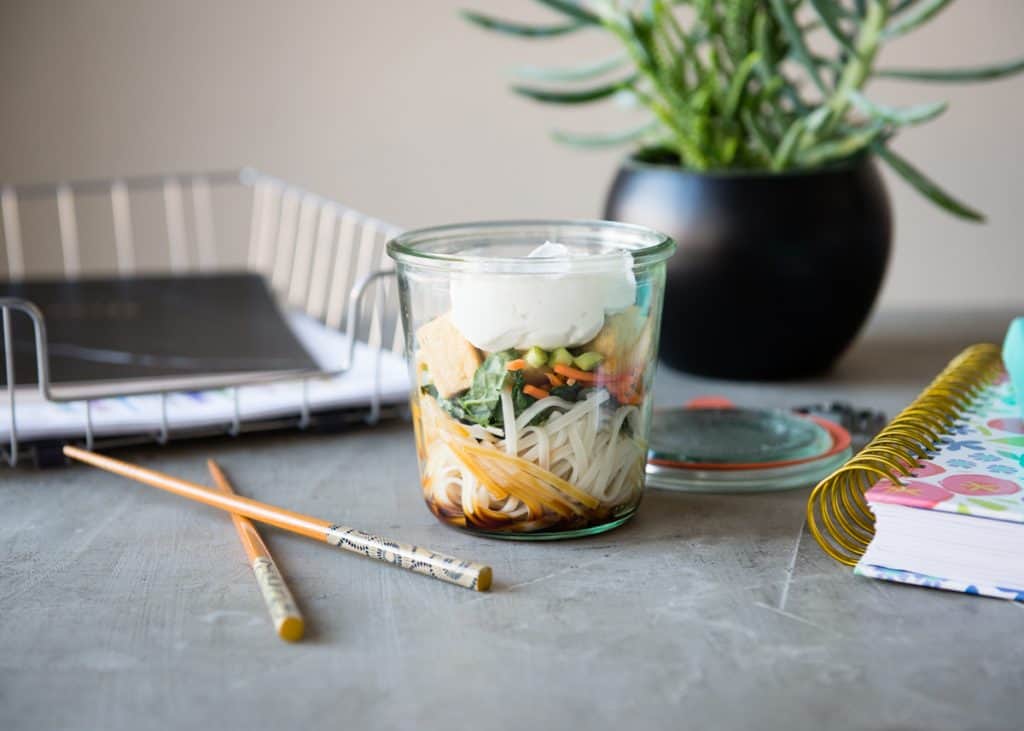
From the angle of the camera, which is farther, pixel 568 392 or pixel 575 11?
pixel 575 11

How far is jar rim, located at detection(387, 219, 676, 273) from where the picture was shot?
522 mm

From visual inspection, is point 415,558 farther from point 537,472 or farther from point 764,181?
point 764,181

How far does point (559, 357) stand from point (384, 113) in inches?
37.8

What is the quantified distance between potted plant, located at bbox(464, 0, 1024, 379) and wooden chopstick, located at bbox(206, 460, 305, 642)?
16.3 inches

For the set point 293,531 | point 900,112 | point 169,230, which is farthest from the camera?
point 169,230

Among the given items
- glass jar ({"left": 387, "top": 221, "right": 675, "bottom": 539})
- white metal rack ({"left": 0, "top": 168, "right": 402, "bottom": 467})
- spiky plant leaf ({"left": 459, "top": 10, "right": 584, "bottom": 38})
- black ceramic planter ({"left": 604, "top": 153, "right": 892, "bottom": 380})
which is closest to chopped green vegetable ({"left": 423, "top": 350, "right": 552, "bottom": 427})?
glass jar ({"left": 387, "top": 221, "right": 675, "bottom": 539})

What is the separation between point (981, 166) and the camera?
58.4 inches

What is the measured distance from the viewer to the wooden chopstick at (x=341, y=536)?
0.52 metres

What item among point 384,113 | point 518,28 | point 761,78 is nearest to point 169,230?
point 384,113

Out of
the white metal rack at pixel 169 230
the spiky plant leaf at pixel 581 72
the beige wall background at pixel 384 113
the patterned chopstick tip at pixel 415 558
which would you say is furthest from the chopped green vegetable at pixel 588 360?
the beige wall background at pixel 384 113

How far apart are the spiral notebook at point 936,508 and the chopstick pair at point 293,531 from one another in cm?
17

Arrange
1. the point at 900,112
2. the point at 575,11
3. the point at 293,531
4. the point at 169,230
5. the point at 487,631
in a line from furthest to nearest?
the point at 169,230 < the point at 575,11 < the point at 900,112 < the point at 293,531 < the point at 487,631

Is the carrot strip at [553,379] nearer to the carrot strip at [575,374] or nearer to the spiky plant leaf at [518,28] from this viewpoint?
the carrot strip at [575,374]

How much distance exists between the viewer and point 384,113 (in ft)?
4.65
